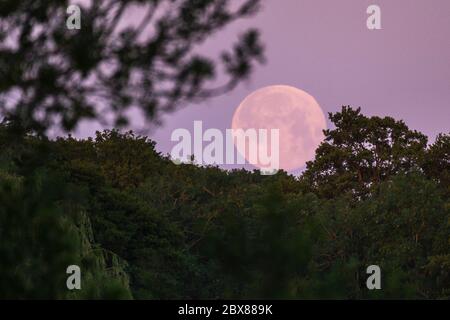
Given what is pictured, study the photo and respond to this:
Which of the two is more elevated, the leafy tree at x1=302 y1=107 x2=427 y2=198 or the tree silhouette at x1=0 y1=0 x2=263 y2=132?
the leafy tree at x1=302 y1=107 x2=427 y2=198

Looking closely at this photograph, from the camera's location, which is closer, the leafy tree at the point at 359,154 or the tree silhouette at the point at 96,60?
the tree silhouette at the point at 96,60

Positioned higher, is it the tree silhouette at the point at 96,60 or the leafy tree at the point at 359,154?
the leafy tree at the point at 359,154

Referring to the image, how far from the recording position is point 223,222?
18.2 feet

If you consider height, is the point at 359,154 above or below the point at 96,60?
above

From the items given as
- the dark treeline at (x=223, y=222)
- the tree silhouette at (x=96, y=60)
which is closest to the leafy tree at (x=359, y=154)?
the dark treeline at (x=223, y=222)

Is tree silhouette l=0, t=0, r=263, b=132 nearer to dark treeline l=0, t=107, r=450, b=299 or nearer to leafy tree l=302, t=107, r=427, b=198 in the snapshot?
dark treeline l=0, t=107, r=450, b=299

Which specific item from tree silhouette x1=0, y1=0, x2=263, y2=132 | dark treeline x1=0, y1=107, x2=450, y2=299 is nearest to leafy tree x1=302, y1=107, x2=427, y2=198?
dark treeline x1=0, y1=107, x2=450, y2=299

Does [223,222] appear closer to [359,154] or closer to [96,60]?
[96,60]

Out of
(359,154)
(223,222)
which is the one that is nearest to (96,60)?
(223,222)

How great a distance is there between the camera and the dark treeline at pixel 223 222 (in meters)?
5.45

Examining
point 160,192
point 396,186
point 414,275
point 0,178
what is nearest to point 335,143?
point 160,192

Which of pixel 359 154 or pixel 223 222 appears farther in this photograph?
pixel 359 154

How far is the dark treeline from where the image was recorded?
5.45 meters

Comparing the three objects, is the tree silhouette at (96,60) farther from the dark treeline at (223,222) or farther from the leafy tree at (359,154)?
the leafy tree at (359,154)
